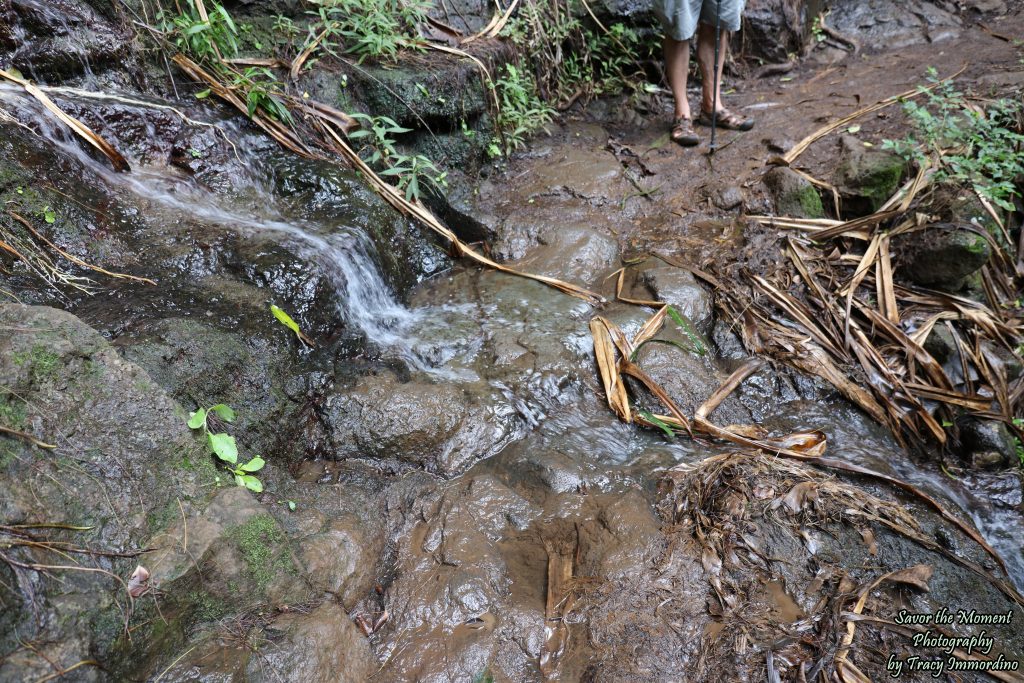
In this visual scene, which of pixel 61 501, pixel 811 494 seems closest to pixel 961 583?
pixel 811 494

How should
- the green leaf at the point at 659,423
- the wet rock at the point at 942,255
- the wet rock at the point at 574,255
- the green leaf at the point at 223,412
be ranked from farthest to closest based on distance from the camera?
A: 1. the wet rock at the point at 574,255
2. the wet rock at the point at 942,255
3. the green leaf at the point at 659,423
4. the green leaf at the point at 223,412

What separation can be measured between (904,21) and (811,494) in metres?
6.90

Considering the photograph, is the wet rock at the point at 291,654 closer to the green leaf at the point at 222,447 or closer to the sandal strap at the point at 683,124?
the green leaf at the point at 222,447

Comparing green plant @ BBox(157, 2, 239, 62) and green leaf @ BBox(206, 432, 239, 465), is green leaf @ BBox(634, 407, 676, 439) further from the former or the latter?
green plant @ BBox(157, 2, 239, 62)

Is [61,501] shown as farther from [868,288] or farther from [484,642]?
[868,288]

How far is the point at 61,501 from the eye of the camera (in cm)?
168

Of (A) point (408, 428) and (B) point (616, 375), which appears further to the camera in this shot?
(B) point (616, 375)

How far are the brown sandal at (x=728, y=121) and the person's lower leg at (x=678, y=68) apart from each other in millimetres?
Answer: 278

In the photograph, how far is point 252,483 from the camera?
2.33 metres

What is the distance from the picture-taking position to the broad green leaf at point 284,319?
9.65ft

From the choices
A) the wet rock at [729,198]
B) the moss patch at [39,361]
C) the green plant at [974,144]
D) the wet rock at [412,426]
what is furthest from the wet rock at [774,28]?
the moss patch at [39,361]

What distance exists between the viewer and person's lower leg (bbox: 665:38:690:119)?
211 inches

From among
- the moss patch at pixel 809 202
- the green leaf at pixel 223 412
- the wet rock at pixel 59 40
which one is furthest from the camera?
the moss patch at pixel 809 202

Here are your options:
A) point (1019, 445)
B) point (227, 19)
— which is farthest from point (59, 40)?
point (1019, 445)
